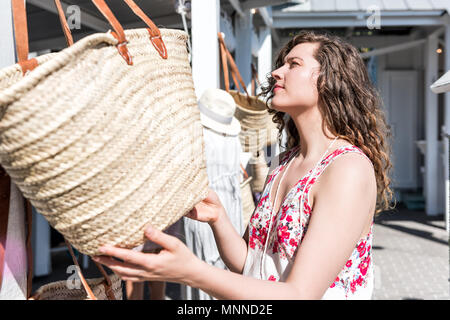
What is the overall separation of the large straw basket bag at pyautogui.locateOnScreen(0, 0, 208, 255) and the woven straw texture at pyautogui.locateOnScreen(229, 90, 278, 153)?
207cm

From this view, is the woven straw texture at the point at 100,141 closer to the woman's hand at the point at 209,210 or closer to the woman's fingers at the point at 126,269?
the woman's fingers at the point at 126,269

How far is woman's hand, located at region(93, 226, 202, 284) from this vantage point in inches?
34.7

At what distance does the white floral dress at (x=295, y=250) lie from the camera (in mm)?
1269

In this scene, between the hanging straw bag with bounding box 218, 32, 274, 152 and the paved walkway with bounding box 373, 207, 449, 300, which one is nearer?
the hanging straw bag with bounding box 218, 32, 274, 152

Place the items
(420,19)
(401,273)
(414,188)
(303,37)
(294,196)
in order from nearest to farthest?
(294,196), (303,37), (401,273), (420,19), (414,188)

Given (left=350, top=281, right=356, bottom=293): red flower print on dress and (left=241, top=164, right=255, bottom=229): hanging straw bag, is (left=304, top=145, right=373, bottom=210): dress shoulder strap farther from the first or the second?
(left=241, top=164, right=255, bottom=229): hanging straw bag

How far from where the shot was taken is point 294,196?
1.30 meters

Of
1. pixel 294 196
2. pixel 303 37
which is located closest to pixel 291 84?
pixel 303 37

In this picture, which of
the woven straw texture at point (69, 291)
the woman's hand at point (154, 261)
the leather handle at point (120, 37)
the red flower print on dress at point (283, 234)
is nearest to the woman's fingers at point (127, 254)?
the woman's hand at point (154, 261)

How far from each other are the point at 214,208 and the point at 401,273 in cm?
432

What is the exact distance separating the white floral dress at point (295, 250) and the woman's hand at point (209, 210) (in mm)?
171

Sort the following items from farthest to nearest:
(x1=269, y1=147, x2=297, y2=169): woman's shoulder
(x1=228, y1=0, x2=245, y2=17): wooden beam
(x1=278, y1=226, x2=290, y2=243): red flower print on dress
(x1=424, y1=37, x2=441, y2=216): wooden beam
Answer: (x1=424, y1=37, x2=441, y2=216): wooden beam → (x1=228, y1=0, x2=245, y2=17): wooden beam → (x1=269, y1=147, x2=297, y2=169): woman's shoulder → (x1=278, y1=226, x2=290, y2=243): red flower print on dress

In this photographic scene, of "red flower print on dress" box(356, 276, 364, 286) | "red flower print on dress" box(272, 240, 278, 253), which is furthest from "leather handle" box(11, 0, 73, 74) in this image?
"red flower print on dress" box(356, 276, 364, 286)

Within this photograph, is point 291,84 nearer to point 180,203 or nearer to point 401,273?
point 180,203
